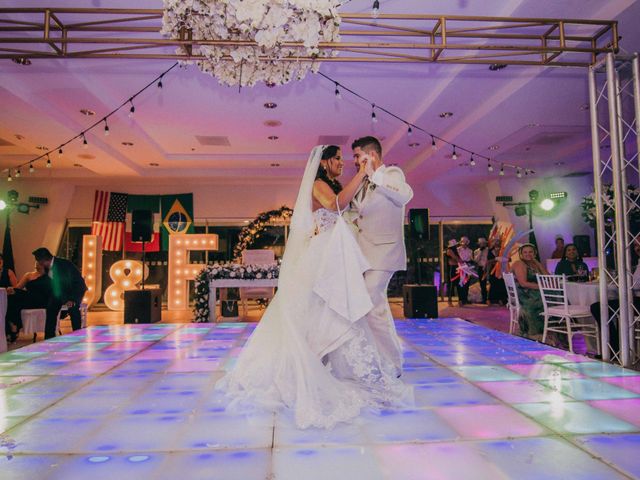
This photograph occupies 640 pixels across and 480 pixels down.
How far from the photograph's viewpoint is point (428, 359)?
3898mm

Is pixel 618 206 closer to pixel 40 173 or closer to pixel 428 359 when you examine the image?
pixel 428 359

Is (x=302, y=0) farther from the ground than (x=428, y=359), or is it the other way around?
(x=302, y=0)

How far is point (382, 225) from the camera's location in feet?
9.70

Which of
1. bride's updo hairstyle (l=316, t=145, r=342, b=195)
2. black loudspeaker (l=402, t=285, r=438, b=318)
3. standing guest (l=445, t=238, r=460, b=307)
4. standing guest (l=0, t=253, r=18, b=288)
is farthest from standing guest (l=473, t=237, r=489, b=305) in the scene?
standing guest (l=0, t=253, r=18, b=288)

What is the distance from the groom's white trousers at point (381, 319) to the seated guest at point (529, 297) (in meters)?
3.68

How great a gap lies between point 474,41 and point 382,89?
1.60 metres

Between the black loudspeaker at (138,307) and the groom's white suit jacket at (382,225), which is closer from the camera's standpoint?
the groom's white suit jacket at (382,225)

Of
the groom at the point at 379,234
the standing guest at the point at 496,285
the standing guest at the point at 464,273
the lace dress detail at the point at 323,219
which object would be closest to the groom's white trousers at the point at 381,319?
the groom at the point at 379,234

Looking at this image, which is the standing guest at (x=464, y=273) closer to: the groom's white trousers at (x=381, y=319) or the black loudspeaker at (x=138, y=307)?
the black loudspeaker at (x=138, y=307)

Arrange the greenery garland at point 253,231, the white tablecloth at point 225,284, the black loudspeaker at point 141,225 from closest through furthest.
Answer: the white tablecloth at point 225,284, the black loudspeaker at point 141,225, the greenery garland at point 253,231

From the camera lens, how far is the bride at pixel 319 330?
2.60 m

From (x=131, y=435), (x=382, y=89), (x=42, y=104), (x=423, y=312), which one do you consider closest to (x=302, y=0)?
(x=131, y=435)

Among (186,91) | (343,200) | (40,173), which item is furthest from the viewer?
(40,173)

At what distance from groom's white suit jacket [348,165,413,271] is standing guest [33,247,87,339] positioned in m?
5.30
